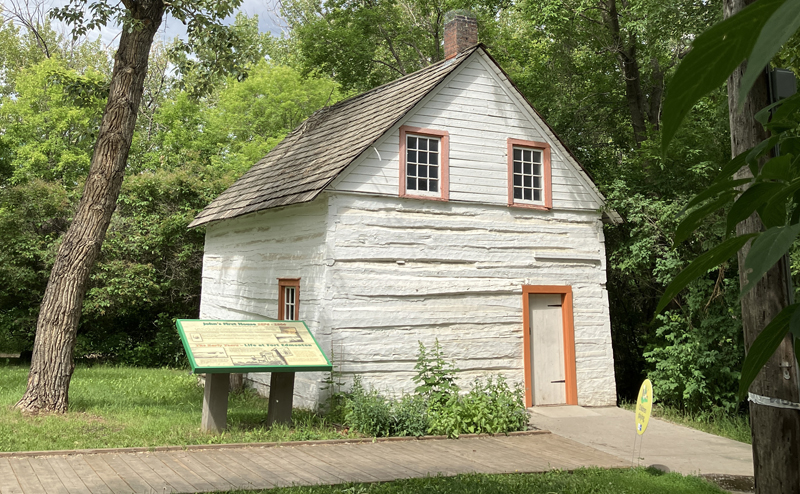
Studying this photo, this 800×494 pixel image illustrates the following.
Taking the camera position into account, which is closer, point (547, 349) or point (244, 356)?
point (244, 356)

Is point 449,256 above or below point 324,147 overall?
below

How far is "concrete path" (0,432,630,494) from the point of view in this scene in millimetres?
6683

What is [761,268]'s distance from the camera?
1.96 ft

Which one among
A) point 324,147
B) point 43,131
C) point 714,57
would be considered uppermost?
point 43,131

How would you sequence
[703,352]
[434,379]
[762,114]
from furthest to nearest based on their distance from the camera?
[703,352], [434,379], [762,114]

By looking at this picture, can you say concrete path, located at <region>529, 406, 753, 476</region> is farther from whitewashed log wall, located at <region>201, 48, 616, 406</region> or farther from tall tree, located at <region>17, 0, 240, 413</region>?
tall tree, located at <region>17, 0, 240, 413</region>

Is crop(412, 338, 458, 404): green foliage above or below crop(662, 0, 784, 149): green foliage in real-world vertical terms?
below

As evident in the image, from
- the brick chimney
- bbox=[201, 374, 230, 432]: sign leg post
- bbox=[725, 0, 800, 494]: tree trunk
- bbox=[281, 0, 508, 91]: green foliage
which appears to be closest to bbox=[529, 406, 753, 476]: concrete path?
bbox=[725, 0, 800, 494]: tree trunk

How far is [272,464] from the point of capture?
775 cm

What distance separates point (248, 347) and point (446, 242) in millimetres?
4324

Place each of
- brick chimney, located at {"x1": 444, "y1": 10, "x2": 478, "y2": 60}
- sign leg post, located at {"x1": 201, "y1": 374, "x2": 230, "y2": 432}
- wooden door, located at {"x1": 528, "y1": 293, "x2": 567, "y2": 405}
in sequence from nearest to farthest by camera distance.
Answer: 1. sign leg post, located at {"x1": 201, "y1": 374, "x2": 230, "y2": 432}
2. wooden door, located at {"x1": 528, "y1": 293, "x2": 567, "y2": 405}
3. brick chimney, located at {"x1": 444, "y1": 10, "x2": 478, "y2": 60}

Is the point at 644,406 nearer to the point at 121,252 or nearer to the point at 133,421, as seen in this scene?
the point at 133,421

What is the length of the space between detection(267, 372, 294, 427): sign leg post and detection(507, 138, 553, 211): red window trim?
5.56 m

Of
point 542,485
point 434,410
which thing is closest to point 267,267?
point 434,410
